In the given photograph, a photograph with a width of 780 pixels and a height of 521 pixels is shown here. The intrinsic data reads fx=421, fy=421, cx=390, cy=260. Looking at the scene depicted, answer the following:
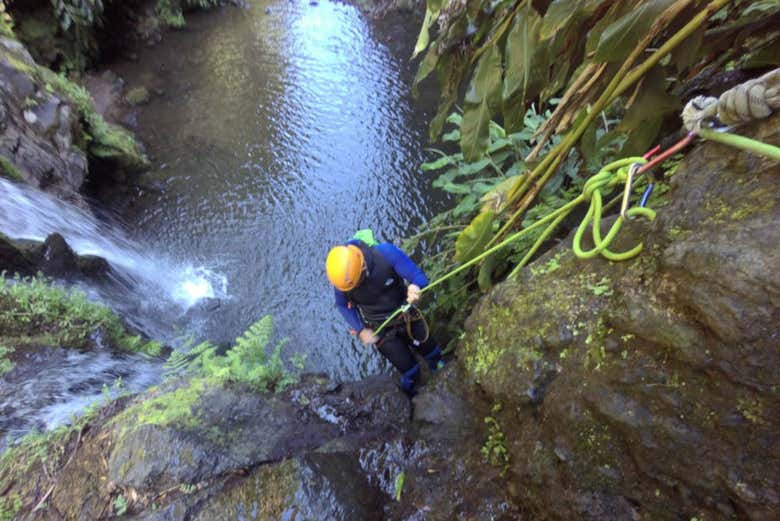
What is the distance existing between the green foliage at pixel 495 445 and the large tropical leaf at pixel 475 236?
3.02 ft

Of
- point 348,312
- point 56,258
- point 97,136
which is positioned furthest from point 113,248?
point 348,312

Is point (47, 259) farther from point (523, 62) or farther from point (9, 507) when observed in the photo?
point (523, 62)

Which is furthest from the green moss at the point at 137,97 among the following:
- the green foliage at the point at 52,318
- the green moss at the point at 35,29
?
the green foliage at the point at 52,318

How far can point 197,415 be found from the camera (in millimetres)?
2824

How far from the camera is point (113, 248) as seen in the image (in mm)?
6223

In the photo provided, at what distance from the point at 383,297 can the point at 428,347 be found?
75 centimetres

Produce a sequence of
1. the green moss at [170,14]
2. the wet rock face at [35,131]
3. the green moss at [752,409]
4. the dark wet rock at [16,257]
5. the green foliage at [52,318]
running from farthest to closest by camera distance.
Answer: the green moss at [170,14], the wet rock face at [35,131], the dark wet rock at [16,257], the green foliage at [52,318], the green moss at [752,409]

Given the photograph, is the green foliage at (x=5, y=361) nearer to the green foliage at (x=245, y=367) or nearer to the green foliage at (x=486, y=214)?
the green foliage at (x=245, y=367)

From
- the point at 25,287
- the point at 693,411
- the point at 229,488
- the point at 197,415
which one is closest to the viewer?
the point at 693,411

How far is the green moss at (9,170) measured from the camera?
560 cm

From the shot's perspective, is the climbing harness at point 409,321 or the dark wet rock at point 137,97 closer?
the climbing harness at point 409,321

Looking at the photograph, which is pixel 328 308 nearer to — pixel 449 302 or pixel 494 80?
pixel 449 302

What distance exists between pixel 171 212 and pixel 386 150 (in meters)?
3.93

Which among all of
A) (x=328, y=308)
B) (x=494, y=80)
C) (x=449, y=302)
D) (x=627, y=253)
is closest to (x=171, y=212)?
(x=328, y=308)
